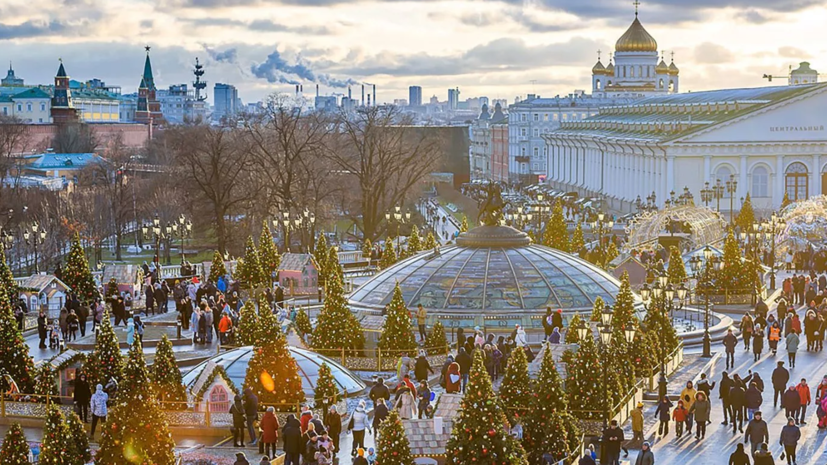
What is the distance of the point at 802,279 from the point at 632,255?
203 inches

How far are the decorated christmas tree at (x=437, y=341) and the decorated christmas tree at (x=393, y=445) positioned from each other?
1083 cm

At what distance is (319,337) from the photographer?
98.0 ft

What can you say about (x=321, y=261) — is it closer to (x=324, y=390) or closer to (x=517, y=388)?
(x=324, y=390)

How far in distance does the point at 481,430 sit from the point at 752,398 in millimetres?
7217

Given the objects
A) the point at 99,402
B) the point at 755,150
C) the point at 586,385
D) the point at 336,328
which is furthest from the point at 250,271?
the point at 755,150

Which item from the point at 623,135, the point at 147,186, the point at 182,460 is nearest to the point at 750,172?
the point at 623,135

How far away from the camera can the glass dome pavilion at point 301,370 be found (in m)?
24.4

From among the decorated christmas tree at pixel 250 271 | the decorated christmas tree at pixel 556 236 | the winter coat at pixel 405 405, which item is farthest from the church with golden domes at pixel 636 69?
the winter coat at pixel 405 405

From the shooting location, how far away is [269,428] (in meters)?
21.3

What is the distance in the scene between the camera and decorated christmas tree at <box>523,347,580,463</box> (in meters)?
20.3

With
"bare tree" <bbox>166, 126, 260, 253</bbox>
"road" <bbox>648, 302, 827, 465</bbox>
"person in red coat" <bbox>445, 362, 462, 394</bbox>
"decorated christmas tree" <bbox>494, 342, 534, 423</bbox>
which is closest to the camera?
"decorated christmas tree" <bbox>494, 342, 534, 423</bbox>

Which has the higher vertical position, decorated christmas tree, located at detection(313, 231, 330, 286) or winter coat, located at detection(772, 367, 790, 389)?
decorated christmas tree, located at detection(313, 231, 330, 286)

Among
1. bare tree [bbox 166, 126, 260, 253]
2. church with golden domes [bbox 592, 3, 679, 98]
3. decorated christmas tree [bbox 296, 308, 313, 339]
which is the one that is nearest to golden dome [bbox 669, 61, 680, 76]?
church with golden domes [bbox 592, 3, 679, 98]

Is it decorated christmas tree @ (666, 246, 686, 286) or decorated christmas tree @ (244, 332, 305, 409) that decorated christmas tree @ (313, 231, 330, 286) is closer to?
decorated christmas tree @ (666, 246, 686, 286)
